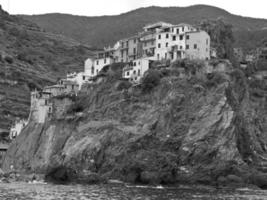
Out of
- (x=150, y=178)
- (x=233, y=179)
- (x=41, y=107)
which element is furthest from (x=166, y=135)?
(x=41, y=107)

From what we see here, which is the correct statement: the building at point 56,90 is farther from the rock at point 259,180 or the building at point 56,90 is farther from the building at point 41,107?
the rock at point 259,180

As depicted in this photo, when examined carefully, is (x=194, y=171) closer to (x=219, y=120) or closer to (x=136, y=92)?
(x=219, y=120)

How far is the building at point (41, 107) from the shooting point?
127 meters

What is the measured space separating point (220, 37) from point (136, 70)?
18.2 meters

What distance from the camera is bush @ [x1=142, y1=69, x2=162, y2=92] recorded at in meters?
112

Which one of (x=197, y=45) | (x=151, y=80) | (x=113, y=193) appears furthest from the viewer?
(x=197, y=45)

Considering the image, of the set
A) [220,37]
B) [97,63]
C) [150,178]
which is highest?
[220,37]

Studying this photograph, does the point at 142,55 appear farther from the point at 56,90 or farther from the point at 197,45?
the point at 56,90

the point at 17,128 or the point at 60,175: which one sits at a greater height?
the point at 17,128

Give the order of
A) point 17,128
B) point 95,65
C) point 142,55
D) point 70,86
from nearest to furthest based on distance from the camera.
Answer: point 142,55 → point 70,86 → point 95,65 → point 17,128

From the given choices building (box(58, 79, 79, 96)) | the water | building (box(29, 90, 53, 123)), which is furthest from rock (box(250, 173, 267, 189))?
building (box(58, 79, 79, 96))

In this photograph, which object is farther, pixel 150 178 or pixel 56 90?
pixel 56 90

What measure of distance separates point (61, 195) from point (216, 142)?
29262 millimetres

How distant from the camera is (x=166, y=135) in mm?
104188
